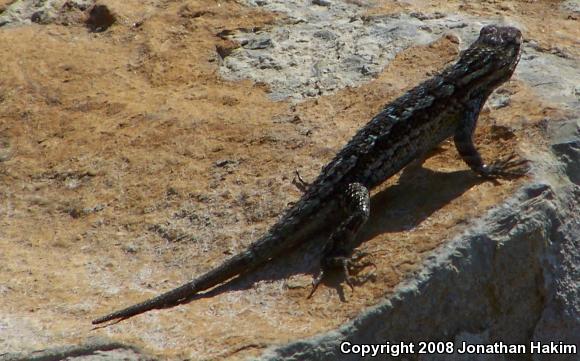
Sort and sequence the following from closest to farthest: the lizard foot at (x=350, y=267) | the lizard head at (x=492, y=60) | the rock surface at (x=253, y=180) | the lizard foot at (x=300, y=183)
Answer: the rock surface at (x=253, y=180) → the lizard foot at (x=350, y=267) → the lizard foot at (x=300, y=183) → the lizard head at (x=492, y=60)

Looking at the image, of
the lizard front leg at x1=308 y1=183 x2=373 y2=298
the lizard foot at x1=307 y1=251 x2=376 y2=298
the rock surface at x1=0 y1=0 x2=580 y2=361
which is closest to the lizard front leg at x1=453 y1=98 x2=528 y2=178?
the rock surface at x1=0 y1=0 x2=580 y2=361

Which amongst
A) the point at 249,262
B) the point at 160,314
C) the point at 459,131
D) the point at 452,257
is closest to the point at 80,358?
the point at 160,314

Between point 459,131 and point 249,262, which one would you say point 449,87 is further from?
point 249,262

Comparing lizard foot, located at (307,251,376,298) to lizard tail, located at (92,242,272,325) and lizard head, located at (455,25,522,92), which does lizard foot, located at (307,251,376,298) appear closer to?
lizard tail, located at (92,242,272,325)

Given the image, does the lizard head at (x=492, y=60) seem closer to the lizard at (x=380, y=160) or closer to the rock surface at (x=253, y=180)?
the lizard at (x=380, y=160)

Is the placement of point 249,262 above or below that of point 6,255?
above

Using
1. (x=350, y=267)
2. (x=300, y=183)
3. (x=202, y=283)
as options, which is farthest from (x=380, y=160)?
(x=202, y=283)

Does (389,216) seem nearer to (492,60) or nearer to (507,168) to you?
(507,168)

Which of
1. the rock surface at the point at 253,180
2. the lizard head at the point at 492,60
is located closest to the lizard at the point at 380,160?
the lizard head at the point at 492,60
